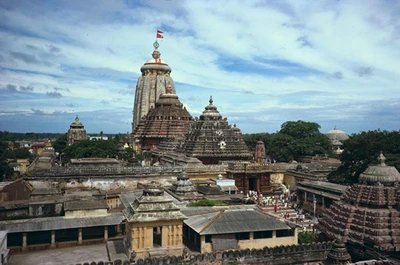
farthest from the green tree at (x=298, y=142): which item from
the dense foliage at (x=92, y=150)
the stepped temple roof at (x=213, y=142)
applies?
the dense foliage at (x=92, y=150)

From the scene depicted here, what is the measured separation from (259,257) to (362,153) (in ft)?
65.7

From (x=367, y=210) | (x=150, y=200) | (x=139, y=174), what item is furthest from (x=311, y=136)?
(x=150, y=200)

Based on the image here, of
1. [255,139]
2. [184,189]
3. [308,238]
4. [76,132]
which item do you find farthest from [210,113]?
[76,132]

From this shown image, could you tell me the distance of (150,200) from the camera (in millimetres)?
20219

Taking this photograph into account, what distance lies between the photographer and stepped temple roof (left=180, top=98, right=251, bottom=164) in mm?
45112

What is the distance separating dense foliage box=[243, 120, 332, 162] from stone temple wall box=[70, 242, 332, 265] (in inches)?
1841

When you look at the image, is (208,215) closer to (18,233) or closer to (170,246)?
(170,246)

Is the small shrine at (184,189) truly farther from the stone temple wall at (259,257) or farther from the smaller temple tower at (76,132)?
the smaller temple tower at (76,132)

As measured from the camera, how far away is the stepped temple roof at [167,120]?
203 feet

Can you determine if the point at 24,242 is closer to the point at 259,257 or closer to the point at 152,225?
the point at 152,225

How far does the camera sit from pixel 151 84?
255 ft

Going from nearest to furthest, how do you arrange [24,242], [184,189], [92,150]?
1. [24,242]
2. [184,189]
3. [92,150]

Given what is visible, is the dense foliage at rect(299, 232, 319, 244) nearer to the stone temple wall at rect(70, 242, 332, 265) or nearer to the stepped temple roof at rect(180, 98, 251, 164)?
the stone temple wall at rect(70, 242, 332, 265)

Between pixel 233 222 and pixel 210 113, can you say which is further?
pixel 210 113
